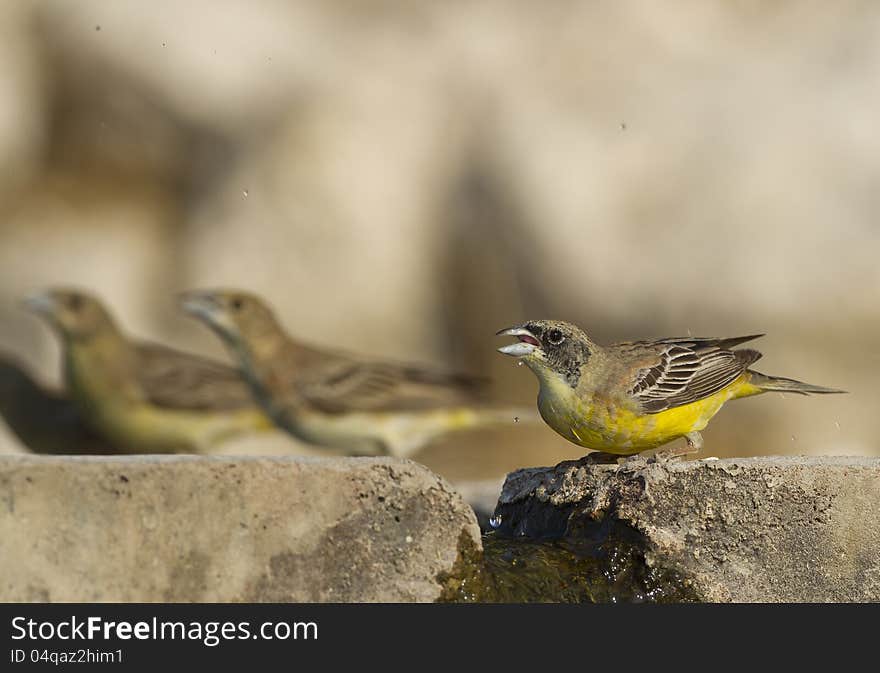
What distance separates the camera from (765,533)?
379 centimetres

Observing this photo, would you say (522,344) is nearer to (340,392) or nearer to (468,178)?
(340,392)

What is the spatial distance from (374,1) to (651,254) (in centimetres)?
265

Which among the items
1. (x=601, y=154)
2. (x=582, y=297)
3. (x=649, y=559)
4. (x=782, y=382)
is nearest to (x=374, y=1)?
(x=601, y=154)

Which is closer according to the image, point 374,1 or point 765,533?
point 765,533

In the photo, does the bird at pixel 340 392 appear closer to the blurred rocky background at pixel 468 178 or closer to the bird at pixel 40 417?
the bird at pixel 40 417

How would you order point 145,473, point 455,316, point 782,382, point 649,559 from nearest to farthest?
point 145,473
point 649,559
point 782,382
point 455,316

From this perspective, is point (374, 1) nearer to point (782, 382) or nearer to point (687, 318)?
Answer: point (687, 318)

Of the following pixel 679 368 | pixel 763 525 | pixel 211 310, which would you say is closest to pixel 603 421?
pixel 679 368

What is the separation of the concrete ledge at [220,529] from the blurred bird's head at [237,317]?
459 centimetres

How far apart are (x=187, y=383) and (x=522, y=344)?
4.60 m

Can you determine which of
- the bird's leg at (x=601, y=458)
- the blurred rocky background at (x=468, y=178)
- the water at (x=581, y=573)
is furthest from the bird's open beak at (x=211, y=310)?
the water at (x=581, y=573)

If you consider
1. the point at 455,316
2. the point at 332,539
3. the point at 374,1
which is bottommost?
the point at 332,539

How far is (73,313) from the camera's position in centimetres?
850

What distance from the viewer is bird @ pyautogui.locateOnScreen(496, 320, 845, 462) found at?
3.99 m
